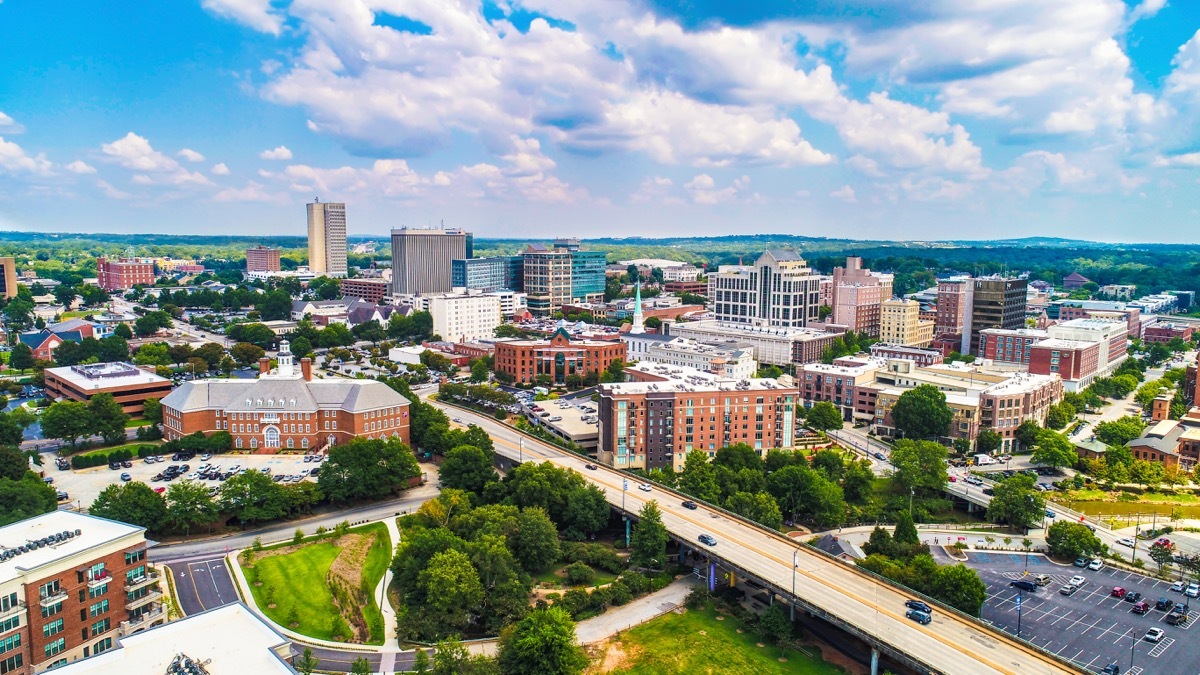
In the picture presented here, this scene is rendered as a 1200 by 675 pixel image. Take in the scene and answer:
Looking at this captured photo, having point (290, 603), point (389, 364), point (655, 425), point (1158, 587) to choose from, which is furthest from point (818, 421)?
point (389, 364)

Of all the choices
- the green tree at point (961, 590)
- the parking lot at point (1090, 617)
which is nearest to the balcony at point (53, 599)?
the green tree at point (961, 590)

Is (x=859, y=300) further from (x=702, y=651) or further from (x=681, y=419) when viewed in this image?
(x=702, y=651)

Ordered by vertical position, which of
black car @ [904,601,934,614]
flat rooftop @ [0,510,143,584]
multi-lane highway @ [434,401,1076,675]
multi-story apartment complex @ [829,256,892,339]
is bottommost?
multi-lane highway @ [434,401,1076,675]

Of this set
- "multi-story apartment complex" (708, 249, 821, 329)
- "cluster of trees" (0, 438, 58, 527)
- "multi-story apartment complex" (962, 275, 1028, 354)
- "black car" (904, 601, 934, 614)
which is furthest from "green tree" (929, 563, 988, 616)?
"multi-story apartment complex" (708, 249, 821, 329)

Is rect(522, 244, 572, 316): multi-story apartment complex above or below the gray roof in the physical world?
above

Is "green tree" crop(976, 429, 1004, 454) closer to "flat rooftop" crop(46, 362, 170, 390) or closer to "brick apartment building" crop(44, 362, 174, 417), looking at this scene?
"brick apartment building" crop(44, 362, 174, 417)

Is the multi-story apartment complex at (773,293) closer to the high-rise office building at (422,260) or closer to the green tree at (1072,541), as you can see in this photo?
the high-rise office building at (422,260)
